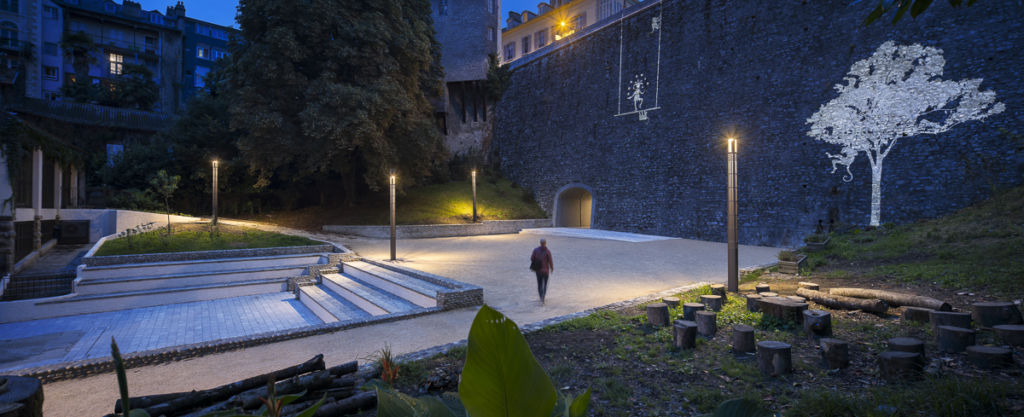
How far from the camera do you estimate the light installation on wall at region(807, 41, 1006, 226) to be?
12.0m

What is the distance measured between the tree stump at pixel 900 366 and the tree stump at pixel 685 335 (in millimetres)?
1542

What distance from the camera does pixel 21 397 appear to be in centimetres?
270

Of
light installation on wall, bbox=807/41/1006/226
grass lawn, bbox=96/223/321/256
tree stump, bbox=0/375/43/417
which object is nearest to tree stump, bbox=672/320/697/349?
tree stump, bbox=0/375/43/417

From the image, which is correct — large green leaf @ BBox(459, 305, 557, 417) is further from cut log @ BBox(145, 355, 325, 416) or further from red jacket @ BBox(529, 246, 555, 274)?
red jacket @ BBox(529, 246, 555, 274)

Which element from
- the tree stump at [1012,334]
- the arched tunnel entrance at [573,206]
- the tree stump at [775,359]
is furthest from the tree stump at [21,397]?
the arched tunnel entrance at [573,206]

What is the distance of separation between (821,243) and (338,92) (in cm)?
1636

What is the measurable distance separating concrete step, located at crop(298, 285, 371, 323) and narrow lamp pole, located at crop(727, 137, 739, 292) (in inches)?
247

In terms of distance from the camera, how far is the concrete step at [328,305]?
8320mm

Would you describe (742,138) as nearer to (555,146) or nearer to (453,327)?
(555,146)

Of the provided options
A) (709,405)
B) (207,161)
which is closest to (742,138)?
(709,405)

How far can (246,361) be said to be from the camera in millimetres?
5582

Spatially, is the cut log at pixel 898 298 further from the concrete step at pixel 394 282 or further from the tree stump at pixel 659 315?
the concrete step at pixel 394 282

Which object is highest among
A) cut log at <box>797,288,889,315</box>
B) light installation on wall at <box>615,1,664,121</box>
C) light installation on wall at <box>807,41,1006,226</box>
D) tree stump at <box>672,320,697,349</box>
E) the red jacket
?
light installation on wall at <box>615,1,664,121</box>

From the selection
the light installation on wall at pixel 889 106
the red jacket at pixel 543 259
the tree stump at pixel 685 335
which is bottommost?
the tree stump at pixel 685 335
